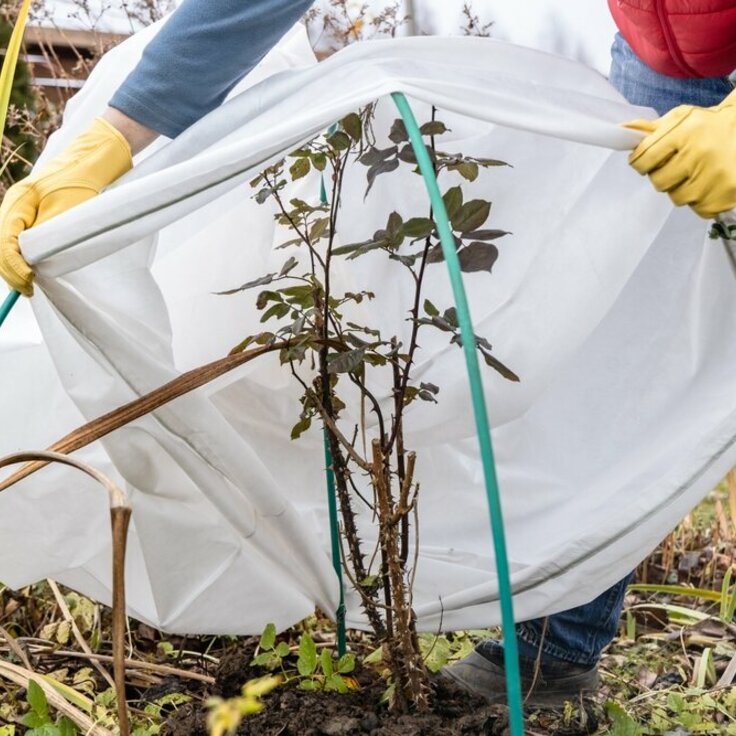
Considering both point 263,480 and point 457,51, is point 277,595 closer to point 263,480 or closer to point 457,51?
point 263,480

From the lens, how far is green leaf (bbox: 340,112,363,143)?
1227 mm

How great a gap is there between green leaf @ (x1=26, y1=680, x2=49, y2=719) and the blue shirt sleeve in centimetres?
75

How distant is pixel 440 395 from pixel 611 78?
2.15 ft

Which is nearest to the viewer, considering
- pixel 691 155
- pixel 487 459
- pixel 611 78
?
pixel 487 459

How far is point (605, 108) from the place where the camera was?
1.12 meters

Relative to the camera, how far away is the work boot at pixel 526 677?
1530 mm

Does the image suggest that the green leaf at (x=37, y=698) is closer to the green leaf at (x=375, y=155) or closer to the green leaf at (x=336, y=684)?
the green leaf at (x=336, y=684)

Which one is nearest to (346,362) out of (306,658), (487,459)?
(487,459)

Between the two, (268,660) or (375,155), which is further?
(268,660)

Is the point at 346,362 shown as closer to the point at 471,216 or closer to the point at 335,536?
the point at 471,216

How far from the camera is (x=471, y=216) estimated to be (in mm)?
1166

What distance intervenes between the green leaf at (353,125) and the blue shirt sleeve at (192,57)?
0.21 metres

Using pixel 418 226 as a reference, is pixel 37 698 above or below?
below

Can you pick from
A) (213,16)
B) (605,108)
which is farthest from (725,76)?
(213,16)
